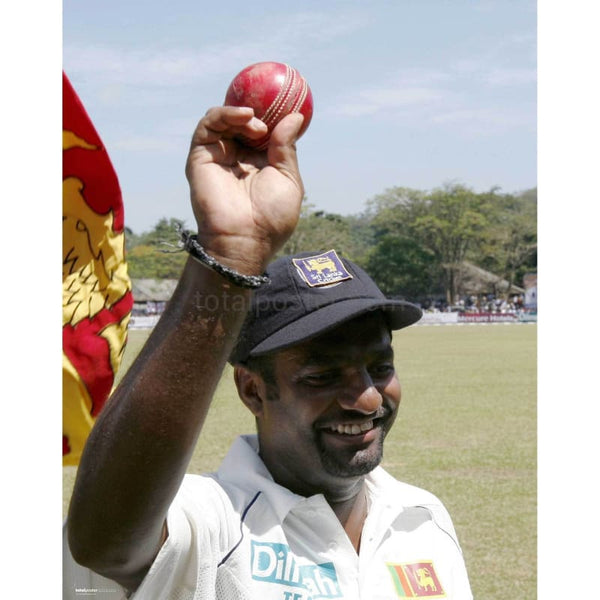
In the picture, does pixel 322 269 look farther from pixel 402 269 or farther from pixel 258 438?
pixel 402 269

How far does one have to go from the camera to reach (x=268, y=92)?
1.91 metres

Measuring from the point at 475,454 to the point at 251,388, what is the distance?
314 inches

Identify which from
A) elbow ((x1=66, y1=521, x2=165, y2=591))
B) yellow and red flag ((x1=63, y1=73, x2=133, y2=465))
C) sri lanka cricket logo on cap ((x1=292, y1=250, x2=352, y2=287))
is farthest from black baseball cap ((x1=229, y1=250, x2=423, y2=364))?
yellow and red flag ((x1=63, y1=73, x2=133, y2=465))

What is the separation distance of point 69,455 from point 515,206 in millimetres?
90184

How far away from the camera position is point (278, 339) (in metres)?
1.89

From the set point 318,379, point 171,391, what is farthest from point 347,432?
point 171,391

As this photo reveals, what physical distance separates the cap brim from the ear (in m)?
0.08

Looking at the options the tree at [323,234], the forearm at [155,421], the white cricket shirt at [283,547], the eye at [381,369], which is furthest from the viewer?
the tree at [323,234]

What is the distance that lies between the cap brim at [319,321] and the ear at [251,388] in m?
0.08

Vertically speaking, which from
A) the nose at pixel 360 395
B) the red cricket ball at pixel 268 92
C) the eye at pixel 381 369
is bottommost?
the nose at pixel 360 395

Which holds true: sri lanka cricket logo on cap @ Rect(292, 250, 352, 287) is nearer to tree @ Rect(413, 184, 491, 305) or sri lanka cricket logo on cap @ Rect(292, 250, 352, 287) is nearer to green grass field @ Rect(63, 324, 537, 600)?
green grass field @ Rect(63, 324, 537, 600)

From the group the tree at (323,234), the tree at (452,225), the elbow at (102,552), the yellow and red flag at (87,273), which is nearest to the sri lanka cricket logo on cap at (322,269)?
the elbow at (102,552)

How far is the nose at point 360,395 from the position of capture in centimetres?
187

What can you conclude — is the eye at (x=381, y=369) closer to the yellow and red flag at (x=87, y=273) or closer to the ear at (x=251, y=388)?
the ear at (x=251, y=388)
